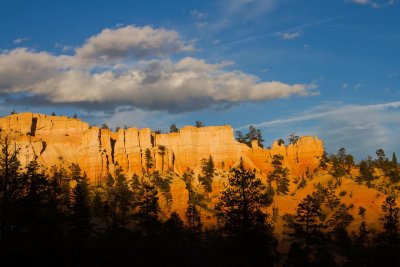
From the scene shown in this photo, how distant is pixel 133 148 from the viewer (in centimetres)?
12581

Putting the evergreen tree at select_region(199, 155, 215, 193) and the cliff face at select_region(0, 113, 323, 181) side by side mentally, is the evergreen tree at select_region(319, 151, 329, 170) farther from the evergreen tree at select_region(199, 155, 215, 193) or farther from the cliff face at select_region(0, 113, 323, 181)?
the evergreen tree at select_region(199, 155, 215, 193)

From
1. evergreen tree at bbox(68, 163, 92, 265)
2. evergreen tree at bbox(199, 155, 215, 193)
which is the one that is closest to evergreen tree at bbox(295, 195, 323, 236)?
evergreen tree at bbox(68, 163, 92, 265)

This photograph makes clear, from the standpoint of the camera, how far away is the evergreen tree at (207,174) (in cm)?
11633

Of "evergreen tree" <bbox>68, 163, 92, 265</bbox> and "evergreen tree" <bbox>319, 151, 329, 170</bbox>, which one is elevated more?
"evergreen tree" <bbox>319, 151, 329, 170</bbox>

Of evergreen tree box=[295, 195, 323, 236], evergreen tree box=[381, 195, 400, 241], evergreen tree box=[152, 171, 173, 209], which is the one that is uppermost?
evergreen tree box=[152, 171, 173, 209]

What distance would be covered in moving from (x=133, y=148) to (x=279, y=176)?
3624 centimetres

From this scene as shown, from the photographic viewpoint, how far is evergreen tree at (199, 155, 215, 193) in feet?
382

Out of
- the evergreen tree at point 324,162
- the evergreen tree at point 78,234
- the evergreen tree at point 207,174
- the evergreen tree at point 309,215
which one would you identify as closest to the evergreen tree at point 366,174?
the evergreen tree at point 324,162

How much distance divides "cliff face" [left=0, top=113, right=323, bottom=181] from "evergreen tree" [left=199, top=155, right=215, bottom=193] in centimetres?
262

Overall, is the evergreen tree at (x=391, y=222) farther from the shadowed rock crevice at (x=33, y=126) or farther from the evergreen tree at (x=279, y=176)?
the shadowed rock crevice at (x=33, y=126)

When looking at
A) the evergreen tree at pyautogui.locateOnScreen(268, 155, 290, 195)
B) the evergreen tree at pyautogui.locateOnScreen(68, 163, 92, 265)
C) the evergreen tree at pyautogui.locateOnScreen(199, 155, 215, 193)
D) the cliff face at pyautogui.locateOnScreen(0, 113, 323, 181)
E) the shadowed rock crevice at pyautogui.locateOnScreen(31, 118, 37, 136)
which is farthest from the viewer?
the shadowed rock crevice at pyautogui.locateOnScreen(31, 118, 37, 136)

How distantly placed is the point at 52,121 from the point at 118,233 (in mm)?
94485

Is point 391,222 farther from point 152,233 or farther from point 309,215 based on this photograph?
point 152,233

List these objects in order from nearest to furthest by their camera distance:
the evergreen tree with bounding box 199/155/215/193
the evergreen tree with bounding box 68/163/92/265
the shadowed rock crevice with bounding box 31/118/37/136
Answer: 1. the evergreen tree with bounding box 68/163/92/265
2. the evergreen tree with bounding box 199/155/215/193
3. the shadowed rock crevice with bounding box 31/118/37/136
